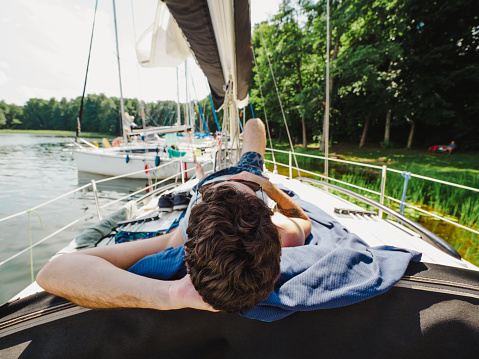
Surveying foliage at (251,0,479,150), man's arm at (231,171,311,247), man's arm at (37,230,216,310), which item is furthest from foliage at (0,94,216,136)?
man's arm at (37,230,216,310)

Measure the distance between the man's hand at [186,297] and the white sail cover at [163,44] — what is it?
287 cm

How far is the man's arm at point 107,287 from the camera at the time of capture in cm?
66

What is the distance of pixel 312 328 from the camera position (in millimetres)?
767

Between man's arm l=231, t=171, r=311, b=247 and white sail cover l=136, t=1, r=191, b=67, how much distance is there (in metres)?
2.35

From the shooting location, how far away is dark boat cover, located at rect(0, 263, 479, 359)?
719 mm

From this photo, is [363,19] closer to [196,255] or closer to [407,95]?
[407,95]

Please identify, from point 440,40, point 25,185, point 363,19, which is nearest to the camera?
point 25,185

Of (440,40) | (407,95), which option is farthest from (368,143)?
(440,40)

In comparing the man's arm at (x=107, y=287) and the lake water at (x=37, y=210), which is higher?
the man's arm at (x=107, y=287)

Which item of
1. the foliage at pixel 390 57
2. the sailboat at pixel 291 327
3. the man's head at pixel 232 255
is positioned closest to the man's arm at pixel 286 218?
the sailboat at pixel 291 327

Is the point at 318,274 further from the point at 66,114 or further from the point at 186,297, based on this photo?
the point at 66,114

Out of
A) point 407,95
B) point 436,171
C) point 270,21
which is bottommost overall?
point 436,171

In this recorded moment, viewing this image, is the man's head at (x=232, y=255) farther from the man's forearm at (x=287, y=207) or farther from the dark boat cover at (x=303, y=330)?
the man's forearm at (x=287, y=207)

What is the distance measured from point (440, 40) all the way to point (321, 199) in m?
16.3
